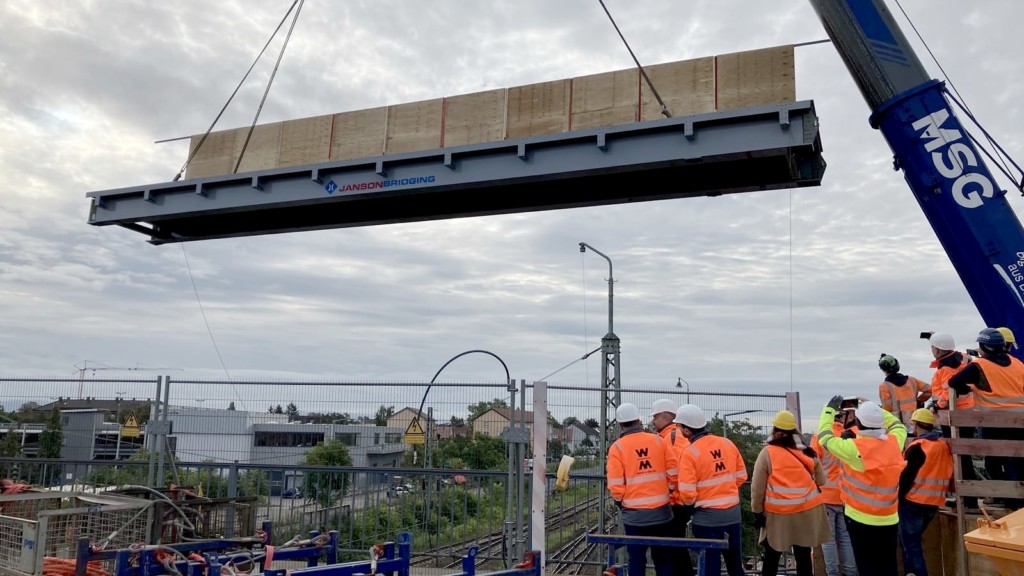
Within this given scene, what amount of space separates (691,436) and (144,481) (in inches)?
305

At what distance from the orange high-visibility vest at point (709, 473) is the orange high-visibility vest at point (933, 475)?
1.60 m

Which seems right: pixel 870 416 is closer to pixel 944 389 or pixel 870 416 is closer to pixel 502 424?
pixel 944 389

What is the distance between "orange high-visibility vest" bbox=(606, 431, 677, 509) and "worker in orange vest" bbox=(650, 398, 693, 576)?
0.24 meters

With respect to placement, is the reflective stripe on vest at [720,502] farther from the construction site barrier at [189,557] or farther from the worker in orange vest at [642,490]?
the construction site barrier at [189,557]

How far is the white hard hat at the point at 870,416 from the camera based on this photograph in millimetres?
6148

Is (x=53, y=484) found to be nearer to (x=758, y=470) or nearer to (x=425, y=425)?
(x=425, y=425)

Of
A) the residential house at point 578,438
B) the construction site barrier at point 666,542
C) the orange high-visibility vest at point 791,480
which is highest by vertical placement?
the residential house at point 578,438

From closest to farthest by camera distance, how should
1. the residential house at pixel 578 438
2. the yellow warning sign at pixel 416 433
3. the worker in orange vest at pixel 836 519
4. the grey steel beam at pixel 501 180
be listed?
the worker in orange vest at pixel 836 519 < the grey steel beam at pixel 501 180 < the residential house at pixel 578 438 < the yellow warning sign at pixel 416 433

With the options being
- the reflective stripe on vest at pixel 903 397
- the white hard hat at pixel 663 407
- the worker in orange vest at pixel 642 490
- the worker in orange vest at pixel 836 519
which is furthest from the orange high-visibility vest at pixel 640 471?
the reflective stripe on vest at pixel 903 397

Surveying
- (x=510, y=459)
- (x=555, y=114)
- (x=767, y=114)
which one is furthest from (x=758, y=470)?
(x=555, y=114)

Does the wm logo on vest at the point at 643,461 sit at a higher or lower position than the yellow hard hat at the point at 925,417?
lower

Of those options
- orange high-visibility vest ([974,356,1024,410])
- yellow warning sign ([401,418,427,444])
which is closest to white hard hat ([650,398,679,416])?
orange high-visibility vest ([974,356,1024,410])

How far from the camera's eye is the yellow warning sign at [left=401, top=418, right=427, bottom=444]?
30.1 ft

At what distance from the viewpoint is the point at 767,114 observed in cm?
807
